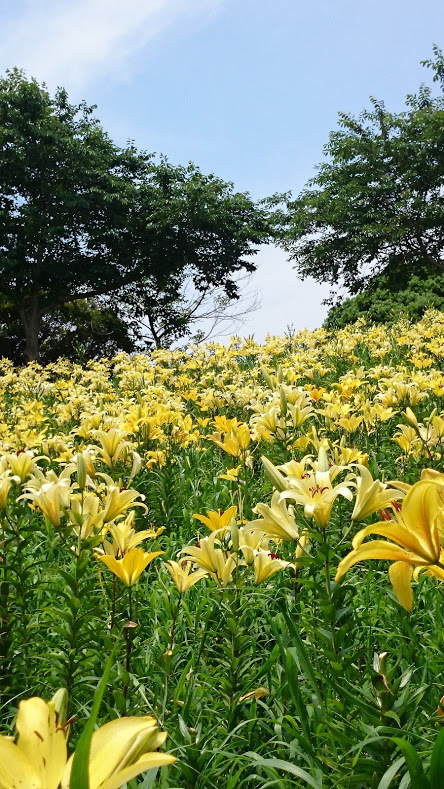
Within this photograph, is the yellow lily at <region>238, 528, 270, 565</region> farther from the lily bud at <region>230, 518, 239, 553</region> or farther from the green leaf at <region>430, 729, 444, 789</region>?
the green leaf at <region>430, 729, 444, 789</region>

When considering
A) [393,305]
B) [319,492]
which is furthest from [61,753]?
[393,305]

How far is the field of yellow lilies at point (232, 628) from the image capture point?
756mm

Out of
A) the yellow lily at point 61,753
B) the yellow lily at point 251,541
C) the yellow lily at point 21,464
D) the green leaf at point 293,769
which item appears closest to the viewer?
the yellow lily at point 61,753

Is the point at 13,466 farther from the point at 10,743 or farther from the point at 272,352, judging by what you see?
the point at 272,352

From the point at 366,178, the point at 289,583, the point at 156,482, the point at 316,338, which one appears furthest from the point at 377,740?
the point at 366,178

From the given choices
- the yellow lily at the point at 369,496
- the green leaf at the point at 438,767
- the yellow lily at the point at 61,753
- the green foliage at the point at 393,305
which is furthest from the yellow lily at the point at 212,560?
the green foliage at the point at 393,305

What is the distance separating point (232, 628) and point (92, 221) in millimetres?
22959

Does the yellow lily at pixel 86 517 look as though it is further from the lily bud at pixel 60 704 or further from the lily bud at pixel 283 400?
the lily bud at pixel 283 400

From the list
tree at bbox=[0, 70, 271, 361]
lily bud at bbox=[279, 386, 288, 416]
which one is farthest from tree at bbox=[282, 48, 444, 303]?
lily bud at bbox=[279, 386, 288, 416]

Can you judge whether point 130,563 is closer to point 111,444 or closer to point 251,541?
point 251,541

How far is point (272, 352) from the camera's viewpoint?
7965 mm

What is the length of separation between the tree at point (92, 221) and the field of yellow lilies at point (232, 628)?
19.0 metres

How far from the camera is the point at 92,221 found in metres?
22.6

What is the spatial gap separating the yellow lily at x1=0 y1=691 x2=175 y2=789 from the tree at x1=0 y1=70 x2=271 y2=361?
2089 centimetres
